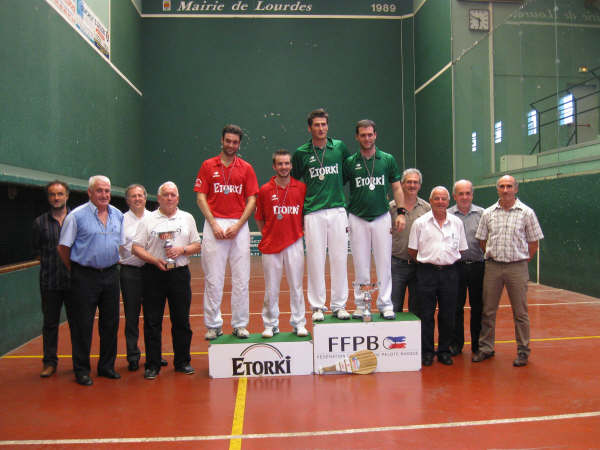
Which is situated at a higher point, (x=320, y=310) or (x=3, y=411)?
(x=320, y=310)

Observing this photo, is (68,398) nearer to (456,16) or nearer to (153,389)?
(153,389)

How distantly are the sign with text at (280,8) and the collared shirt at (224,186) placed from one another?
1101cm

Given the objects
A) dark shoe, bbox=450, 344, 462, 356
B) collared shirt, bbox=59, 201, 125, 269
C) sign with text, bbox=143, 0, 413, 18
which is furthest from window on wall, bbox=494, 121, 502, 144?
collared shirt, bbox=59, 201, 125, 269

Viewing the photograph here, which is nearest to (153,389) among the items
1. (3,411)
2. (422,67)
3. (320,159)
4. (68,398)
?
(68,398)

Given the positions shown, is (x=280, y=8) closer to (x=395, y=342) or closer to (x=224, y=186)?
(x=224, y=186)

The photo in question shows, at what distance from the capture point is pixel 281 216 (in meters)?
4.30

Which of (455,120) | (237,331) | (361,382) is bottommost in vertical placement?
(361,382)

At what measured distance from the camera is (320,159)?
4395mm

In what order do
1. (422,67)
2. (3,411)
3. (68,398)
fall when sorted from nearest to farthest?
(3,411) < (68,398) < (422,67)

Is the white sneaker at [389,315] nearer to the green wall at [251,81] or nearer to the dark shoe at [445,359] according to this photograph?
the dark shoe at [445,359]

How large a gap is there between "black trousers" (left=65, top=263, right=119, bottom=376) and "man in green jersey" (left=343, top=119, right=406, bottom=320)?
2.06 metres

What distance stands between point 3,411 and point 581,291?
769 cm

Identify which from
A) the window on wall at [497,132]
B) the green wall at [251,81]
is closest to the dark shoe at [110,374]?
the window on wall at [497,132]

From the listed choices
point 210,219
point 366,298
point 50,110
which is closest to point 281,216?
point 210,219
